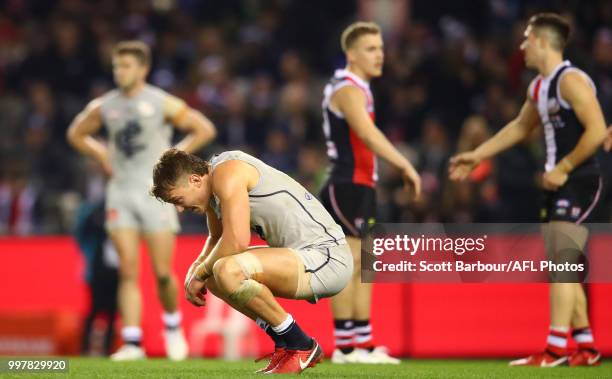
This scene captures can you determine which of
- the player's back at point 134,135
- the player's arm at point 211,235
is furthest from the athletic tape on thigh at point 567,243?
the player's back at point 134,135

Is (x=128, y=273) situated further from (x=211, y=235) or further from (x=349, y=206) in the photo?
(x=211, y=235)

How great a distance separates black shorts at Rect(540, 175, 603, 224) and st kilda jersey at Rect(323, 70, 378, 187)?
4.59ft

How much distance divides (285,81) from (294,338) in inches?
403

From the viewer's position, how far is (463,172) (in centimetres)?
881

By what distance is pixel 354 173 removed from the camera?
8.86 meters

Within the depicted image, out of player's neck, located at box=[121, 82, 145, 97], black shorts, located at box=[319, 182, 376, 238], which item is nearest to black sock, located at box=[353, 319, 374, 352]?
black shorts, located at box=[319, 182, 376, 238]

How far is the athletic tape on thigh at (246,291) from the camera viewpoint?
6.50 metres

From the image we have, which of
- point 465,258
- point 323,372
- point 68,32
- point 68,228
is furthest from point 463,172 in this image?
point 68,32

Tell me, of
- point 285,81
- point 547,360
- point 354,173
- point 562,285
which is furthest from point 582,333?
point 285,81

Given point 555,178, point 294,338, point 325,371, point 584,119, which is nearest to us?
point 294,338

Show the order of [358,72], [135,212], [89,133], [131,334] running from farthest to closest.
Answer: [89,133], [135,212], [131,334], [358,72]

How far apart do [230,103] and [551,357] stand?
8504 mm

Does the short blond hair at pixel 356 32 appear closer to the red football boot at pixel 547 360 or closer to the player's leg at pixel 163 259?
the player's leg at pixel 163 259

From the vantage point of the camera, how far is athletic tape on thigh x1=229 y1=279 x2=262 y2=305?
6.50 meters
